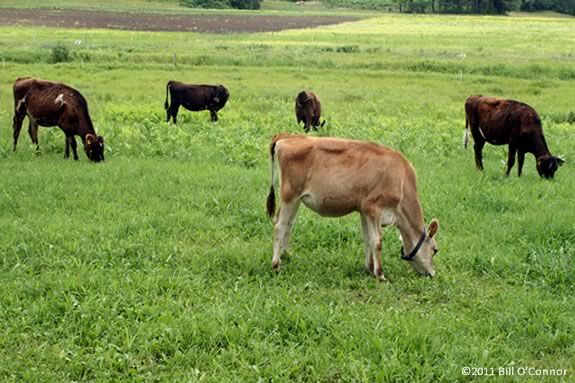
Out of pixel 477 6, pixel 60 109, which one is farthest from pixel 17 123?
pixel 477 6

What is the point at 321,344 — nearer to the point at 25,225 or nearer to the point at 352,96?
the point at 25,225

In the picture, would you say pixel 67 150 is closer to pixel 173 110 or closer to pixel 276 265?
pixel 173 110

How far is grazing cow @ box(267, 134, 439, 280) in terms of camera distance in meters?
7.90

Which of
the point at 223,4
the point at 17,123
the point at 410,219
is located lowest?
the point at 410,219

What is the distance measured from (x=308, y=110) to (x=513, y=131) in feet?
21.1

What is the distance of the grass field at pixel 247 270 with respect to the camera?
6012 mm

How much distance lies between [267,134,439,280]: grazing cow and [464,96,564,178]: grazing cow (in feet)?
19.5

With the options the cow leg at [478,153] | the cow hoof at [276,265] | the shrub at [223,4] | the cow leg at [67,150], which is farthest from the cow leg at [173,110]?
the shrub at [223,4]

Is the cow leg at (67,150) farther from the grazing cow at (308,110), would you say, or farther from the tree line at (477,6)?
the tree line at (477,6)

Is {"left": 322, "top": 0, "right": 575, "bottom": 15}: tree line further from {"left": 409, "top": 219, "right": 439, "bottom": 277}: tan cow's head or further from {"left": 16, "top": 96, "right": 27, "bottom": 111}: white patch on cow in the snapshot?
{"left": 409, "top": 219, "right": 439, "bottom": 277}: tan cow's head

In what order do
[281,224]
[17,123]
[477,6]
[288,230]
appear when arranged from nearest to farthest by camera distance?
[281,224] → [288,230] → [17,123] → [477,6]

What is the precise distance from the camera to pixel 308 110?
59.5 ft

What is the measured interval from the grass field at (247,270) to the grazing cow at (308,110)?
0.49m

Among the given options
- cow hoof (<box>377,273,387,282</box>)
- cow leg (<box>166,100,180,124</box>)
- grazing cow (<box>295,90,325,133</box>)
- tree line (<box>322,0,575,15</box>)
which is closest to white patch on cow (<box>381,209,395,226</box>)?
cow hoof (<box>377,273,387,282</box>)
